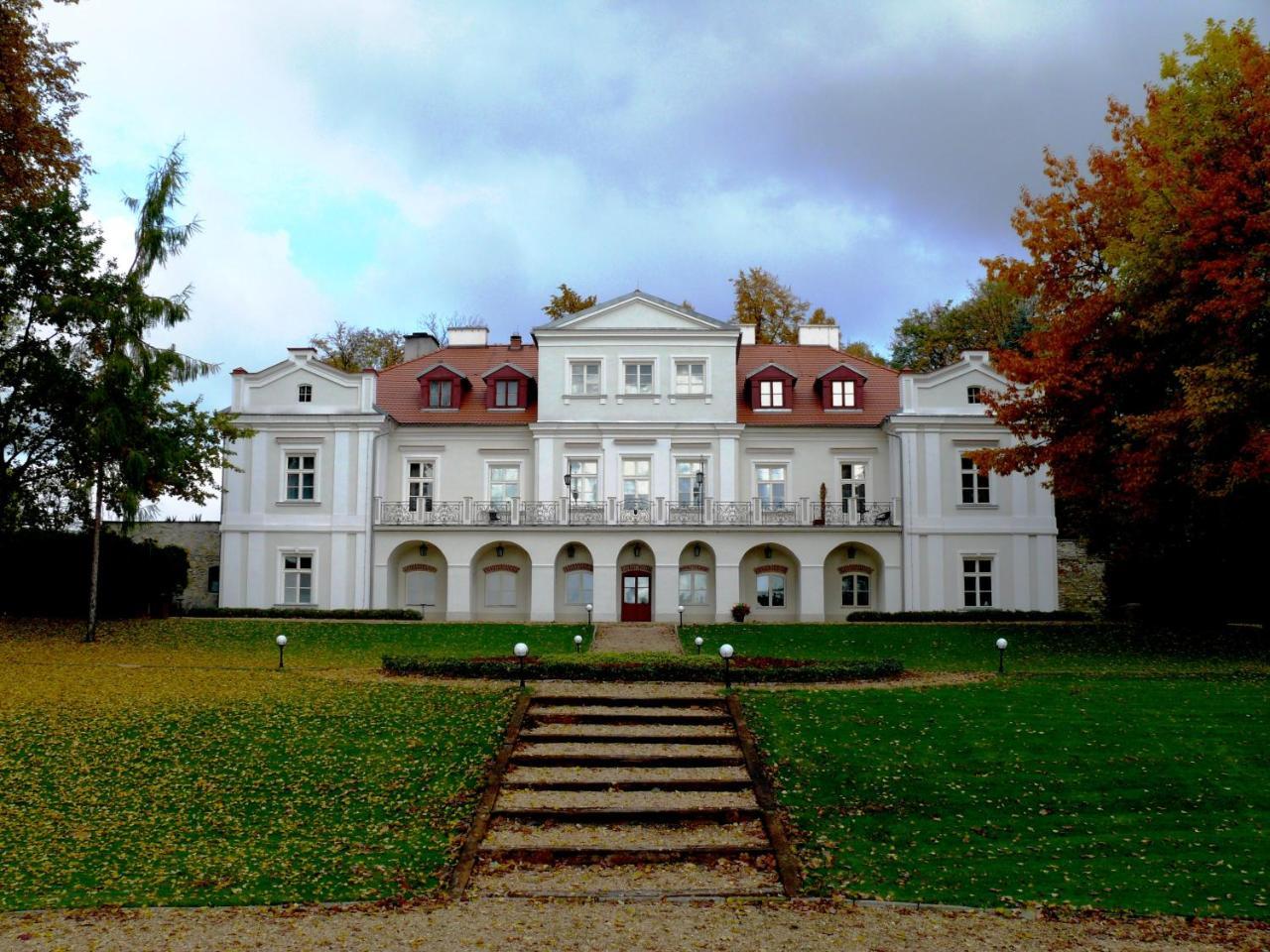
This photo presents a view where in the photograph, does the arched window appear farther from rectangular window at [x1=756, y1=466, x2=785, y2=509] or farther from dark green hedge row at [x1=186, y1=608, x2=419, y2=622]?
dark green hedge row at [x1=186, y1=608, x2=419, y2=622]

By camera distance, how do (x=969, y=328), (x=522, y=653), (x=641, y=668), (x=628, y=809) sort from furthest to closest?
(x=969, y=328) < (x=641, y=668) < (x=522, y=653) < (x=628, y=809)

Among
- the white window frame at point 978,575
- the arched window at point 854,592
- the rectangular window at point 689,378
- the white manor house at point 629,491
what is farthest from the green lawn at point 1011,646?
the rectangular window at point 689,378

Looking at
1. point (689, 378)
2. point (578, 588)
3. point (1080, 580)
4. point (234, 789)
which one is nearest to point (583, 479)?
point (578, 588)

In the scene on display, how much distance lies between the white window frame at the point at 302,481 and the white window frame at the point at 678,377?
1122 centimetres

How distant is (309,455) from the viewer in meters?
33.4

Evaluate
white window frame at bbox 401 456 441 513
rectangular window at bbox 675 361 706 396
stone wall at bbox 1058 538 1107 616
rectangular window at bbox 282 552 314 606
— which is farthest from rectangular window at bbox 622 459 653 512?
stone wall at bbox 1058 538 1107 616

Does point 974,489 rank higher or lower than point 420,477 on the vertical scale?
lower

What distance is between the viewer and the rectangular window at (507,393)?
116 feet

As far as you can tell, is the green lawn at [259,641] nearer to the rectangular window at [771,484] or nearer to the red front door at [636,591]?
the red front door at [636,591]

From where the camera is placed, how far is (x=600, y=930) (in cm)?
835

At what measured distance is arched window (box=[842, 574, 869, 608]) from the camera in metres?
34.0

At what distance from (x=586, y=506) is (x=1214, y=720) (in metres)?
20.9

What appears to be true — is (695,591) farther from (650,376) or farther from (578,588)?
(650,376)

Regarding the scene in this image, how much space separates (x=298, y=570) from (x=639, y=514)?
10.5 m
